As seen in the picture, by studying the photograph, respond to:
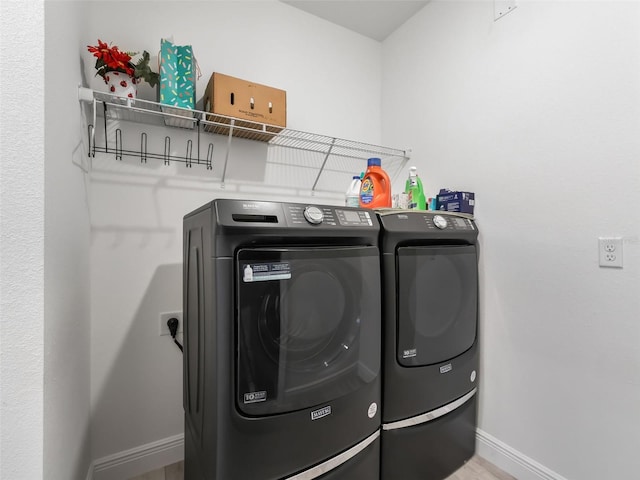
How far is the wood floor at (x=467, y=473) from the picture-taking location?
60.4 inches

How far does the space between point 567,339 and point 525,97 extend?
1.20m

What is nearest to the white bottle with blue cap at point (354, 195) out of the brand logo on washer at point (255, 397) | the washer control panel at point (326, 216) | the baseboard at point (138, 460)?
the washer control panel at point (326, 216)

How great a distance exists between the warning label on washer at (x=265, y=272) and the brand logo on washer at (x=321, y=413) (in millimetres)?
499

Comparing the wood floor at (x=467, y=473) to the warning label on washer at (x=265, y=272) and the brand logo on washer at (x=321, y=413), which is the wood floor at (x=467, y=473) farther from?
the warning label on washer at (x=265, y=272)

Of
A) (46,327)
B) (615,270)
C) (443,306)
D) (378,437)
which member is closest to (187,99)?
(46,327)

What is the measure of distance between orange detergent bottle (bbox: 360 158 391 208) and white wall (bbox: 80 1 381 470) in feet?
2.07

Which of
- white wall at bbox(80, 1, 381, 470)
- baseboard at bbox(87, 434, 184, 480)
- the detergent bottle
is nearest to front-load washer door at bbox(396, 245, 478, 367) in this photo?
the detergent bottle

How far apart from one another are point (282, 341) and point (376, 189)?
1.04 meters

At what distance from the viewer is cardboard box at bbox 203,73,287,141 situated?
153 centimetres

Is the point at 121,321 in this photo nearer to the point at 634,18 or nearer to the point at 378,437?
the point at 378,437

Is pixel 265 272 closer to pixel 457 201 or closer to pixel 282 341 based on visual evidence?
pixel 282 341

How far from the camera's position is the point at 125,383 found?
154cm

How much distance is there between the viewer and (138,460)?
1543mm

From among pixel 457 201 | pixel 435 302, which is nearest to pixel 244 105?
pixel 457 201
